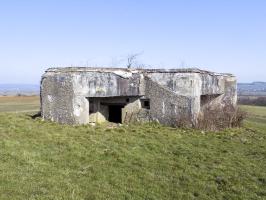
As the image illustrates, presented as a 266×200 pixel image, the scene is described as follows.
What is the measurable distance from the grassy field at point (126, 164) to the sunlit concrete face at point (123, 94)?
1200 mm

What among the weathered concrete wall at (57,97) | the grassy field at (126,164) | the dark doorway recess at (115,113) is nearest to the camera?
the grassy field at (126,164)

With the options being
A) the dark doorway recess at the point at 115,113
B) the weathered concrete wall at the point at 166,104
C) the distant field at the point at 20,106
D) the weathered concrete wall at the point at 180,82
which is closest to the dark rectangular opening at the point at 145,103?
the weathered concrete wall at the point at 166,104

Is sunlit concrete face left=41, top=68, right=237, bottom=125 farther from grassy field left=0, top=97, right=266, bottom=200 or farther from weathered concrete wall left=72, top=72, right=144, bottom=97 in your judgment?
grassy field left=0, top=97, right=266, bottom=200

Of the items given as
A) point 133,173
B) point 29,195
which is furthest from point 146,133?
point 29,195

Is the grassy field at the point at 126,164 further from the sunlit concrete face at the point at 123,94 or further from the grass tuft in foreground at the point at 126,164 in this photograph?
the sunlit concrete face at the point at 123,94

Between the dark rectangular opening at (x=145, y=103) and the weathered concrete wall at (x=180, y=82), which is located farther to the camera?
the dark rectangular opening at (x=145, y=103)

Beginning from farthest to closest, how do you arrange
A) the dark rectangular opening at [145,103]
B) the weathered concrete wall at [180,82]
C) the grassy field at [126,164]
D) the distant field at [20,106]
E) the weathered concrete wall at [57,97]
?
the distant field at [20,106] < the dark rectangular opening at [145,103] < the weathered concrete wall at [180,82] < the weathered concrete wall at [57,97] < the grassy field at [126,164]

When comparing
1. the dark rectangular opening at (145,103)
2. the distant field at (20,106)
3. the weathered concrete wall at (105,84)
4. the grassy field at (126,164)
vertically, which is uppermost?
the weathered concrete wall at (105,84)

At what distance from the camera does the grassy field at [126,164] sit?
741 cm

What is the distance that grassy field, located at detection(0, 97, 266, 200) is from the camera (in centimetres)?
741

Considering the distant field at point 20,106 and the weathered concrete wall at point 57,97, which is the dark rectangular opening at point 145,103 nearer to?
the weathered concrete wall at point 57,97

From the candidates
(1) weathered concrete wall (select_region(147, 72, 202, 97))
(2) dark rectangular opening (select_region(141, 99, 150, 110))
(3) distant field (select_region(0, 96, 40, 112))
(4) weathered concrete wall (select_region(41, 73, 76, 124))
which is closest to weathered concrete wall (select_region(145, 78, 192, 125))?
(1) weathered concrete wall (select_region(147, 72, 202, 97))

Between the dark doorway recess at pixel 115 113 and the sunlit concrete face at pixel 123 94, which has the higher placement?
the sunlit concrete face at pixel 123 94

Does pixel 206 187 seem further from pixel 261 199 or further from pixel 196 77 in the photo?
pixel 196 77
